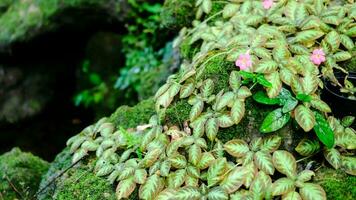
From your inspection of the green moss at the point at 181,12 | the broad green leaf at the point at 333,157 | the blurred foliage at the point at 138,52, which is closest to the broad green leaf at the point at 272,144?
the broad green leaf at the point at 333,157

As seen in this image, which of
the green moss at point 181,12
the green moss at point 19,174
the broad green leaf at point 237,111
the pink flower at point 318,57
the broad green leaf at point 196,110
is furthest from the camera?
the green moss at point 181,12

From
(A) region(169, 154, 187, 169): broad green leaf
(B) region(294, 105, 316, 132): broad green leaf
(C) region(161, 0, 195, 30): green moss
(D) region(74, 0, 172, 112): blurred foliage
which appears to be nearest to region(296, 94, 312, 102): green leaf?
(B) region(294, 105, 316, 132): broad green leaf

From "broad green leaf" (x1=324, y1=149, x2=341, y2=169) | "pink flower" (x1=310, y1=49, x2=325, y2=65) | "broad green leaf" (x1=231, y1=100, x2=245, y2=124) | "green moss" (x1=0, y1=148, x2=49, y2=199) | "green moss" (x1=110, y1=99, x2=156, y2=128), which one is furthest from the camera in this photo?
"green moss" (x1=0, y1=148, x2=49, y2=199)

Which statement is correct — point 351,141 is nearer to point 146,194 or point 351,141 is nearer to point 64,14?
point 146,194

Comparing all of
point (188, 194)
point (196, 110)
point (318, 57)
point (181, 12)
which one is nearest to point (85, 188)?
point (188, 194)

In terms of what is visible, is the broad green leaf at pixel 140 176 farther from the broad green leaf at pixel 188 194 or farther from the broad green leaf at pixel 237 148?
the broad green leaf at pixel 237 148

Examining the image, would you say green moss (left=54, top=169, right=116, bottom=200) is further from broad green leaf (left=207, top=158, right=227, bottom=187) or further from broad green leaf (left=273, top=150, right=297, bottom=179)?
broad green leaf (left=273, top=150, right=297, bottom=179)
